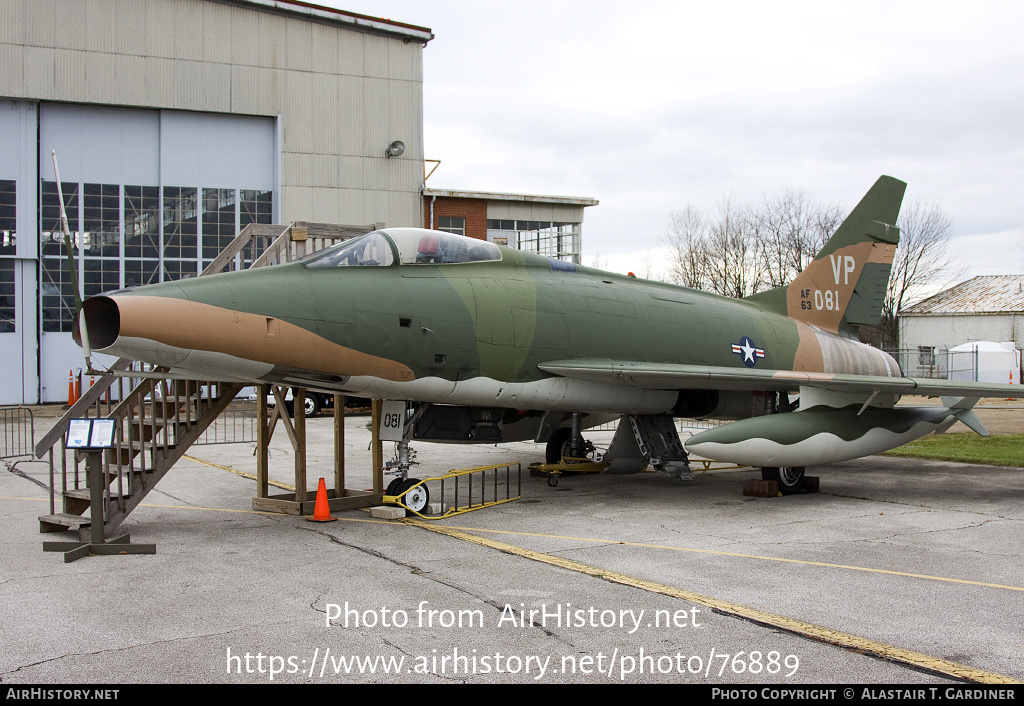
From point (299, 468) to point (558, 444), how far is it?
5227mm

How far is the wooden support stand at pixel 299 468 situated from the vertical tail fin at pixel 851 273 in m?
7.73

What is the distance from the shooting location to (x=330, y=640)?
5156mm

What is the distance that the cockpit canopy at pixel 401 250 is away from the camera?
29.1 ft

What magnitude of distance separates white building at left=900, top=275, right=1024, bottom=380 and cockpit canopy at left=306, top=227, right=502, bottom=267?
150ft

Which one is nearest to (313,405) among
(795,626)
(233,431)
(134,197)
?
(233,431)

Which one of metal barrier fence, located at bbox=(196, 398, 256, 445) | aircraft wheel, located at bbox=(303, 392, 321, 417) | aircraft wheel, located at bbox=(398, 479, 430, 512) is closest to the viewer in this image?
aircraft wheel, located at bbox=(398, 479, 430, 512)

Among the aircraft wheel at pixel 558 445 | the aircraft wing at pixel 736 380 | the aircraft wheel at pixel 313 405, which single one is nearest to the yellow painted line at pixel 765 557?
the aircraft wing at pixel 736 380

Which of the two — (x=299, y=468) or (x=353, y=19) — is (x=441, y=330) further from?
(x=353, y=19)

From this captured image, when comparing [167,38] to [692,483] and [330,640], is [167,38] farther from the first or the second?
[330,640]

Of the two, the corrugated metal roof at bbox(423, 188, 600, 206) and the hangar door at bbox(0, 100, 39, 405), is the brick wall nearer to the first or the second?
the corrugated metal roof at bbox(423, 188, 600, 206)

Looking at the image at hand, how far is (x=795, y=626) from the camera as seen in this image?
17.7 feet

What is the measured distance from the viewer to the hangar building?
92.1ft

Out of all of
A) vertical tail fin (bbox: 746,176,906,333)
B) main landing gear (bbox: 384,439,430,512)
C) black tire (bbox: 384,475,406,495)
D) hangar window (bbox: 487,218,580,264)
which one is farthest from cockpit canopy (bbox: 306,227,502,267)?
hangar window (bbox: 487,218,580,264)

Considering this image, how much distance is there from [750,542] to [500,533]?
2470mm
